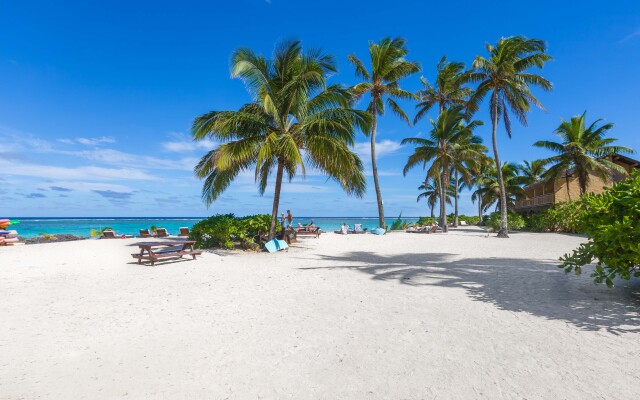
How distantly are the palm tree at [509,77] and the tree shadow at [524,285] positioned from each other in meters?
13.2

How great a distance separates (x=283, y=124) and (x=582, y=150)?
→ 78.4ft

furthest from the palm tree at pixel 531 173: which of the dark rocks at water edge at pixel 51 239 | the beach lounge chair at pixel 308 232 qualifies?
the dark rocks at water edge at pixel 51 239

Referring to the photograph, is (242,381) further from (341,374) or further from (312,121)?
(312,121)

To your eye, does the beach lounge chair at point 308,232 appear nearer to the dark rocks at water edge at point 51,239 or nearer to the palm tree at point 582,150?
the dark rocks at water edge at point 51,239

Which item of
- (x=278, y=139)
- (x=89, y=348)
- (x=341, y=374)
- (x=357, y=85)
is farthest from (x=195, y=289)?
(x=357, y=85)

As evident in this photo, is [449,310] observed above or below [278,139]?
below

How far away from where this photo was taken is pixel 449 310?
5371 mm

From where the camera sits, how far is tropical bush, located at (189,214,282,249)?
1359cm

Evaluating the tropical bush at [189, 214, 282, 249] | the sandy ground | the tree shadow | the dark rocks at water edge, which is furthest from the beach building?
the dark rocks at water edge

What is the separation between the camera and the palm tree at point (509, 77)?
19.8m

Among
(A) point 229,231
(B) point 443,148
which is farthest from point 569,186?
(A) point 229,231

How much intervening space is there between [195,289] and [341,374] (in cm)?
488

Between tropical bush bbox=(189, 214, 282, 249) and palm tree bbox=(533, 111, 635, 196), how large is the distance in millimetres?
23929

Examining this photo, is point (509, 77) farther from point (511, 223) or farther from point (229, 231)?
point (229, 231)
